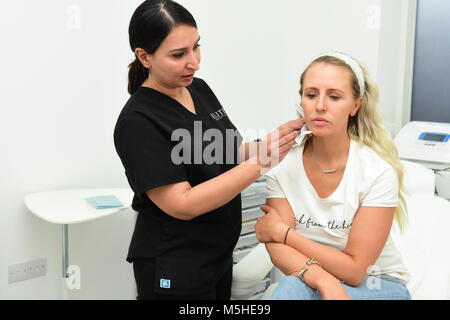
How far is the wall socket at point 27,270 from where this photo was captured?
213cm

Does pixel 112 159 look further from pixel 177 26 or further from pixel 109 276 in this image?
pixel 177 26

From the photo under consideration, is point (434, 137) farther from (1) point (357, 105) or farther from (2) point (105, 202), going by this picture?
(2) point (105, 202)

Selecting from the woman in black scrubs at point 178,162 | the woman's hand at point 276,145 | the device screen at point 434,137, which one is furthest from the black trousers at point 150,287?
the device screen at point 434,137

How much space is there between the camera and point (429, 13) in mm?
2766

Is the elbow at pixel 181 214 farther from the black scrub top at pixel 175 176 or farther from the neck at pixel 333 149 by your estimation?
the neck at pixel 333 149

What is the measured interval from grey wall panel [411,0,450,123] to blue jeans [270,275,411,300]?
1.71m

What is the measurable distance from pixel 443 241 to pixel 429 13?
5.01ft

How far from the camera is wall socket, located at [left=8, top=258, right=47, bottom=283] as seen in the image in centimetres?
213

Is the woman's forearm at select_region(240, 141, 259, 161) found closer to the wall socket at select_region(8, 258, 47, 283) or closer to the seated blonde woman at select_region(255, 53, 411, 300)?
the seated blonde woman at select_region(255, 53, 411, 300)

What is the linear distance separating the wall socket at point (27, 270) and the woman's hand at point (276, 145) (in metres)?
1.36

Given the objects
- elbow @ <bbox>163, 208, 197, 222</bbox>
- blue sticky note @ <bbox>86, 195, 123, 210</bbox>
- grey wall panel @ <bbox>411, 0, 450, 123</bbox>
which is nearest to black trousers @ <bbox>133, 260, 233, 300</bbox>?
elbow @ <bbox>163, 208, 197, 222</bbox>

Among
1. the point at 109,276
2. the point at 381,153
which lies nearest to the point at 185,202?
the point at 381,153

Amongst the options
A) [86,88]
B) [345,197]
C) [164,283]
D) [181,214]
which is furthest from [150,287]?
[86,88]

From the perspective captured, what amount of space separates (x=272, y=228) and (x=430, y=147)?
1387mm
